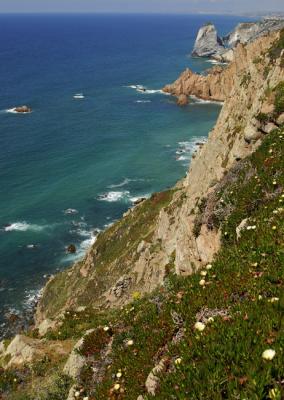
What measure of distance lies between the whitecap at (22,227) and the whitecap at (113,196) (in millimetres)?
14771

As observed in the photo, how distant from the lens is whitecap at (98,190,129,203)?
83.4 meters

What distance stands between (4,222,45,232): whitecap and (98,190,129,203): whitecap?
14.8 meters

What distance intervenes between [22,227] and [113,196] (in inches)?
772

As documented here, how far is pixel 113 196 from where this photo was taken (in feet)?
277

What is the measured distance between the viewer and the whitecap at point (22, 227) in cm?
7306

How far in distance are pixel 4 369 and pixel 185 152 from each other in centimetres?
8961

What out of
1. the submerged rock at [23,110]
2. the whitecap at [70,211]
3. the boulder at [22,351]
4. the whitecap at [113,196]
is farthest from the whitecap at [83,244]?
the submerged rock at [23,110]

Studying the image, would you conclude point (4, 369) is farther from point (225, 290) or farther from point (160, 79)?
point (160, 79)

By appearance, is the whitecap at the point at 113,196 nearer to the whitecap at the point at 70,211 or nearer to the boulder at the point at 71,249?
the whitecap at the point at 70,211

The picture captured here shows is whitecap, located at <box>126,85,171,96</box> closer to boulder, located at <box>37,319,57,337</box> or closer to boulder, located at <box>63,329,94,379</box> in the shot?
boulder, located at <box>37,319,57,337</box>

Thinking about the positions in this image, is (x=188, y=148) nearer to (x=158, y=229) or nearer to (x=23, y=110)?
(x=23, y=110)

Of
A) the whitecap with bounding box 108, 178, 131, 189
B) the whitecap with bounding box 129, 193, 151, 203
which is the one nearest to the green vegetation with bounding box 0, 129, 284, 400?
the whitecap with bounding box 129, 193, 151, 203

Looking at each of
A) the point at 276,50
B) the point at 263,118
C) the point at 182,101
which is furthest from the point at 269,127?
the point at 182,101

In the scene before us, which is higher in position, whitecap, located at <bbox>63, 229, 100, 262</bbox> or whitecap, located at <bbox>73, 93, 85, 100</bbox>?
whitecap, located at <bbox>73, 93, 85, 100</bbox>
